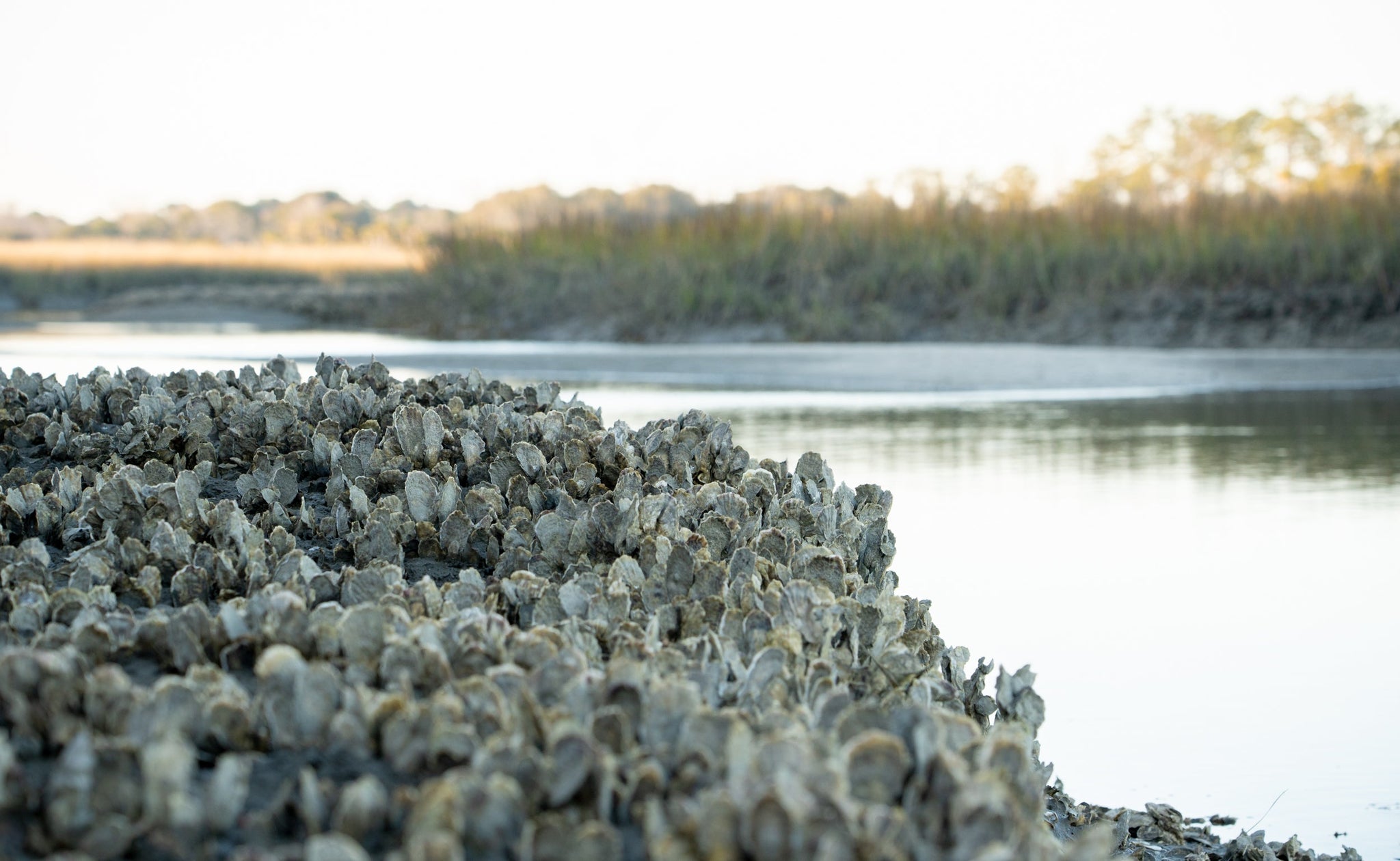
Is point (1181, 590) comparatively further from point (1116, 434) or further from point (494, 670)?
point (1116, 434)

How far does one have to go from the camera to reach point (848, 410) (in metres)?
8.97

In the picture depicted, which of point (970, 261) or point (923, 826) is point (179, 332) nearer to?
point (970, 261)

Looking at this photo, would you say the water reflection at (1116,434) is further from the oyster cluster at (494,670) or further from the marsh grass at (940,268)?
the marsh grass at (940,268)

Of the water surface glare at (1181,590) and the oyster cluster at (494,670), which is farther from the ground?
the oyster cluster at (494,670)

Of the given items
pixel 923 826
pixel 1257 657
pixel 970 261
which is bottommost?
pixel 1257 657

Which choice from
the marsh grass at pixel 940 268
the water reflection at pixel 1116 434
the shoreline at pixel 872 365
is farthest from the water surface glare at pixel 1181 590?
the marsh grass at pixel 940 268

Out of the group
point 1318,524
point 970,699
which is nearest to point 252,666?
point 970,699

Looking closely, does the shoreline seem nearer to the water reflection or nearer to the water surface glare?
the water reflection

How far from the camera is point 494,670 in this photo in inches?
58.0

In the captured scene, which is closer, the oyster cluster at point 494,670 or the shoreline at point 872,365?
the oyster cluster at point 494,670

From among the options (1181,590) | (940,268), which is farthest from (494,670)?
(940,268)

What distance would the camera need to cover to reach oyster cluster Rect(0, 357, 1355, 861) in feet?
3.93

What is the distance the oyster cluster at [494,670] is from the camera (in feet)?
3.93

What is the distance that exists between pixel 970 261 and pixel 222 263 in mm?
19196
